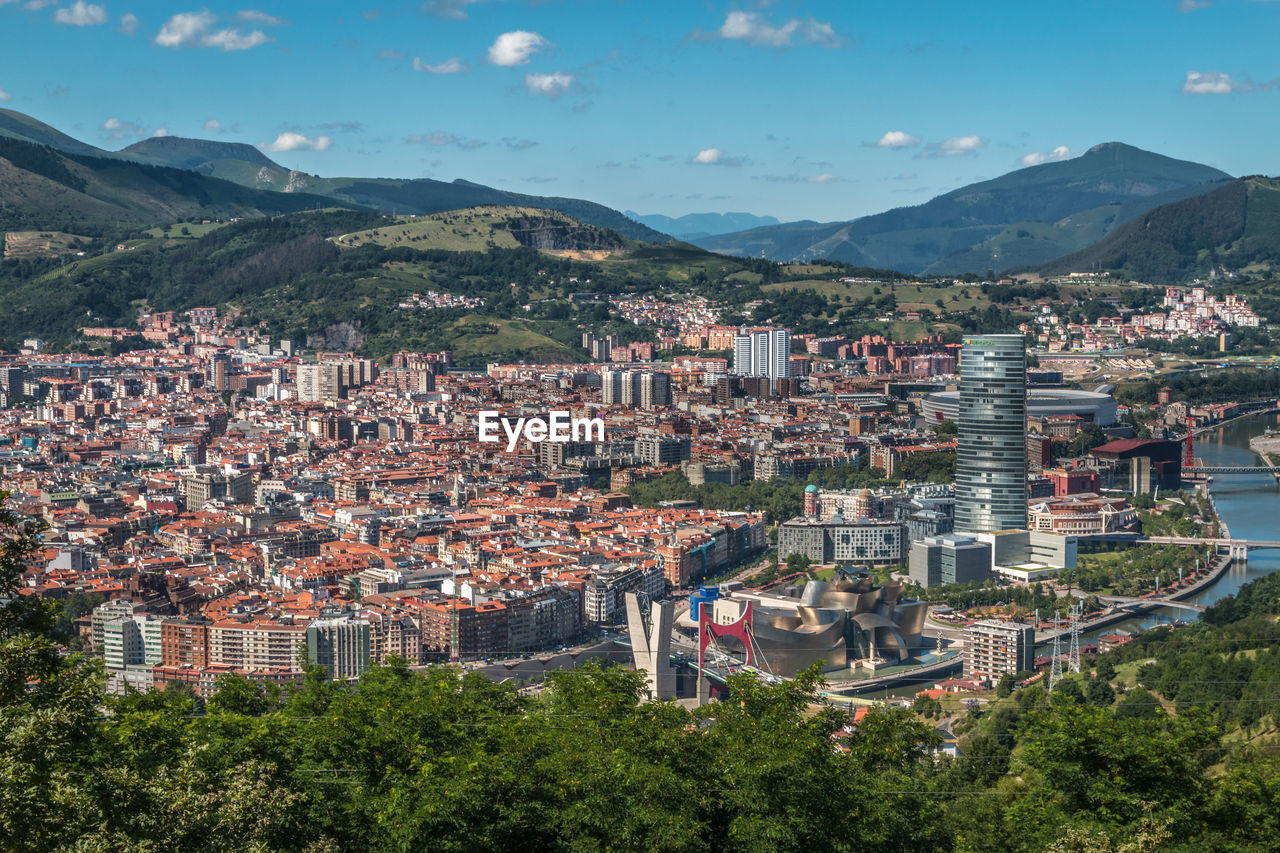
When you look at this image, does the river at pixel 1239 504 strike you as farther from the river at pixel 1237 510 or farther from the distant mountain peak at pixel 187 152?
the distant mountain peak at pixel 187 152

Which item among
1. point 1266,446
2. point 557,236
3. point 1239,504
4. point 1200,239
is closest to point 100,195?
point 557,236

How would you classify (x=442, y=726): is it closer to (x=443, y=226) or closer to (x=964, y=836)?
(x=964, y=836)

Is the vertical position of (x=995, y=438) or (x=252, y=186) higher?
(x=252, y=186)

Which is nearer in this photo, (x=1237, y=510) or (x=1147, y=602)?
(x=1147, y=602)

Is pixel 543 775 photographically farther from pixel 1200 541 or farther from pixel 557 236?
pixel 557 236

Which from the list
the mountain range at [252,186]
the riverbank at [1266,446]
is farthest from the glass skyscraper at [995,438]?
the mountain range at [252,186]

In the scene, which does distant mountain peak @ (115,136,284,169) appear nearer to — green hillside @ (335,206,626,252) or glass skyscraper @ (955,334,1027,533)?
green hillside @ (335,206,626,252)
